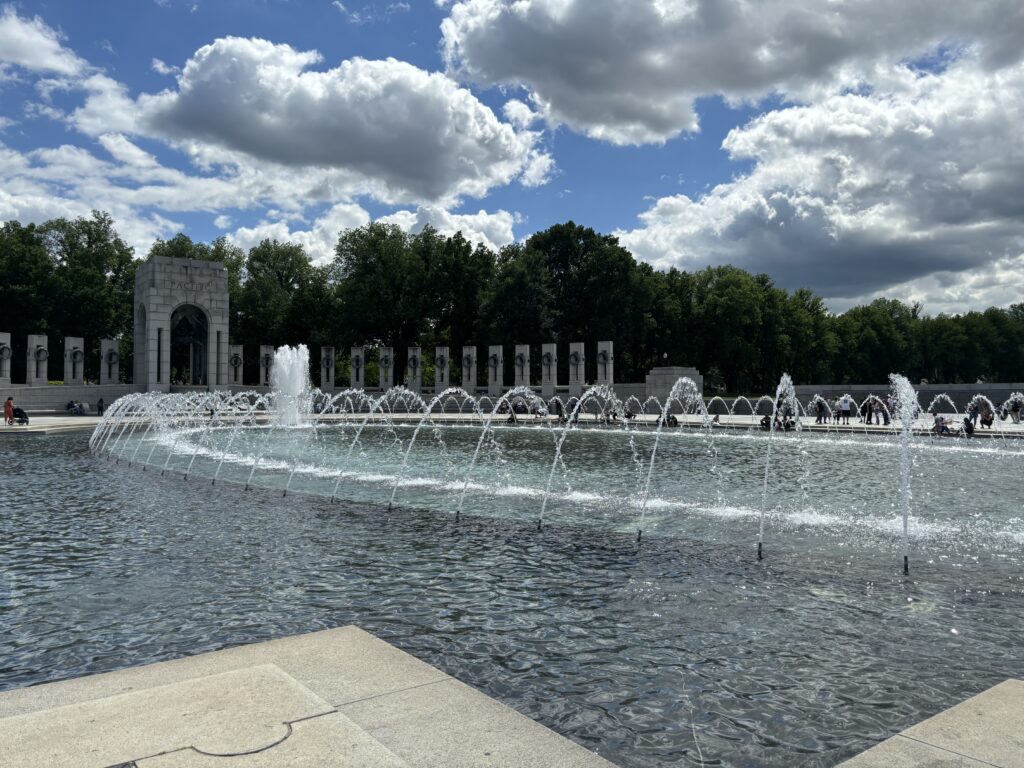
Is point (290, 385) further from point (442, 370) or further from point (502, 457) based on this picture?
point (502, 457)

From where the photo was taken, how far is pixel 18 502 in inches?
499

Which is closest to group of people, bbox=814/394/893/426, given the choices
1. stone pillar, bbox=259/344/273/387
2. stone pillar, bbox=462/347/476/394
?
stone pillar, bbox=462/347/476/394

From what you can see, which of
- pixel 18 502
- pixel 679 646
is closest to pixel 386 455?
pixel 18 502

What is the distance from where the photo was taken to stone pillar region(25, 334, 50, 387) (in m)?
44.0

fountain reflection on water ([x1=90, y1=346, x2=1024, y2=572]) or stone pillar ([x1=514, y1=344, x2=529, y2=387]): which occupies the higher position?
stone pillar ([x1=514, y1=344, x2=529, y2=387])

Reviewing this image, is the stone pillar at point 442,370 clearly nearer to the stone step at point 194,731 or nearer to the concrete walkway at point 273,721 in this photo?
the concrete walkway at point 273,721

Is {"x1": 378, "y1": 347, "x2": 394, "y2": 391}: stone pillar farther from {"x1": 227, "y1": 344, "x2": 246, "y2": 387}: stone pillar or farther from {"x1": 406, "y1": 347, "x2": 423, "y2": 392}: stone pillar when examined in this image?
{"x1": 227, "y1": 344, "x2": 246, "y2": 387}: stone pillar

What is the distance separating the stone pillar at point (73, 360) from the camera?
44625 mm

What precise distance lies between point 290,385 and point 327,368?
7844 millimetres

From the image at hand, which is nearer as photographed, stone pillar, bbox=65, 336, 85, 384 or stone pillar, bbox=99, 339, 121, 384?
stone pillar, bbox=65, 336, 85, 384

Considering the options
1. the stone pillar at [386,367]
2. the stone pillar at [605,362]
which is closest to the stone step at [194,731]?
the stone pillar at [605,362]

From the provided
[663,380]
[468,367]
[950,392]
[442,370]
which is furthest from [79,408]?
[950,392]

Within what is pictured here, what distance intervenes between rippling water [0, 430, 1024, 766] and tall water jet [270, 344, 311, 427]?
26109 mm

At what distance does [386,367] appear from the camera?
169 ft
